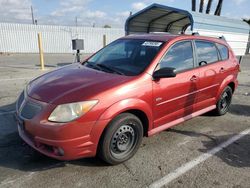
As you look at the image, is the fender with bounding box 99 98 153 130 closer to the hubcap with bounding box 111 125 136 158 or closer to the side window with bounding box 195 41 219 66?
the hubcap with bounding box 111 125 136 158

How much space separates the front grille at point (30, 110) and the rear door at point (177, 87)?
158 centimetres

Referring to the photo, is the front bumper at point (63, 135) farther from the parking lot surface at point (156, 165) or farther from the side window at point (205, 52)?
the side window at point (205, 52)

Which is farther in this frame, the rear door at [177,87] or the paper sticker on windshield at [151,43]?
the paper sticker on windshield at [151,43]

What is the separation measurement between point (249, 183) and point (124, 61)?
2.40 meters

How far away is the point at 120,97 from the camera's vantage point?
3.19 m

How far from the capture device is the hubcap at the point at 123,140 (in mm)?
3332

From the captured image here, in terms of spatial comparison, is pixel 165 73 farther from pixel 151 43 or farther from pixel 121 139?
pixel 121 139

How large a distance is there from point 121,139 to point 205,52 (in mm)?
2486

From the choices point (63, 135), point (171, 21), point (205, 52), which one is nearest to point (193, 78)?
point (205, 52)

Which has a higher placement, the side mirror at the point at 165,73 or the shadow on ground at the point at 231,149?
the side mirror at the point at 165,73

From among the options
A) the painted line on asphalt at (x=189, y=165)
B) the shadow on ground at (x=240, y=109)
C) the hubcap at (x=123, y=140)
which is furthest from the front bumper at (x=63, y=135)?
the shadow on ground at (x=240, y=109)

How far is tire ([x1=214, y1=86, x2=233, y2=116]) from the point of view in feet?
17.5

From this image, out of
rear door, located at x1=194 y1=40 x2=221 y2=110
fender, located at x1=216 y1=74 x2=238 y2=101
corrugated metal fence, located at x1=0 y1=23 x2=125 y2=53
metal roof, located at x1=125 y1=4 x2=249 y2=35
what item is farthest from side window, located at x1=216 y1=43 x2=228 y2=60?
corrugated metal fence, located at x1=0 y1=23 x2=125 y2=53

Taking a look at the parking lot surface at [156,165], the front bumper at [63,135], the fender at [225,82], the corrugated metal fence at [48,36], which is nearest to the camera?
the front bumper at [63,135]
